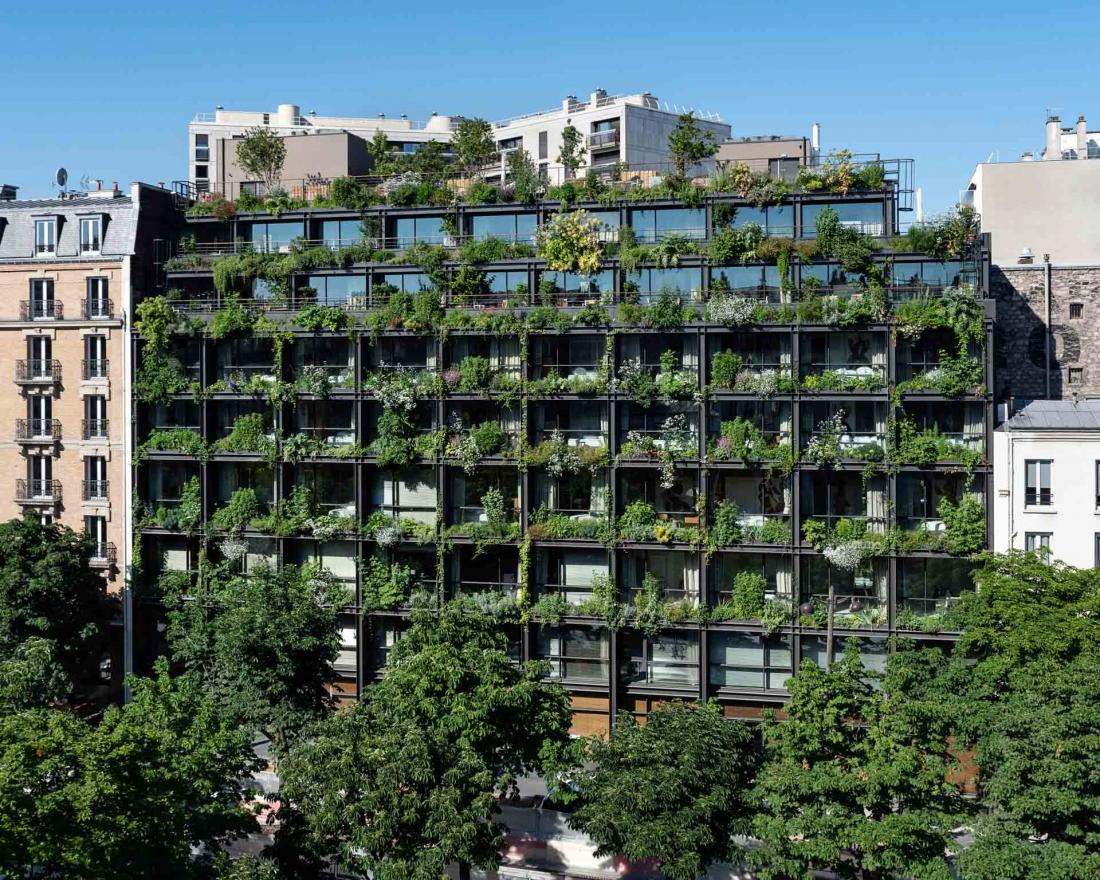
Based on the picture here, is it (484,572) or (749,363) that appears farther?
(484,572)

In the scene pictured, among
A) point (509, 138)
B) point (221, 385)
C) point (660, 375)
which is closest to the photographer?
point (660, 375)

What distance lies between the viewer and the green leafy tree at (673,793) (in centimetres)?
3856

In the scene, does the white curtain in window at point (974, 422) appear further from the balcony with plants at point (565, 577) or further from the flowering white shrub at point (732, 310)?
the balcony with plants at point (565, 577)

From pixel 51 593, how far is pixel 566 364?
26.8 meters

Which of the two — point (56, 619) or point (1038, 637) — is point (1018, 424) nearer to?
point (1038, 637)

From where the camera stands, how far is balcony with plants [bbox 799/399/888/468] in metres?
55.8

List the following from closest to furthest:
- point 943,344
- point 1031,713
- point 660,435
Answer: point 1031,713 → point 943,344 → point 660,435

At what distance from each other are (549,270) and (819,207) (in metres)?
13.2

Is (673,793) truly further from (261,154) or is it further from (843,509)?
(261,154)

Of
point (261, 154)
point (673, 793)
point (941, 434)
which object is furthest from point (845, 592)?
point (261, 154)

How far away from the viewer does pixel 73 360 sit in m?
65.4

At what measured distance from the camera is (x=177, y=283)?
66.2 metres

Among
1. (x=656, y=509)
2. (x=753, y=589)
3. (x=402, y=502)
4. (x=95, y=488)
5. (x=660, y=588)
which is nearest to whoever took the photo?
(x=753, y=589)

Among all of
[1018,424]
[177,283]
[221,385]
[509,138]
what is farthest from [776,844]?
[509,138]
